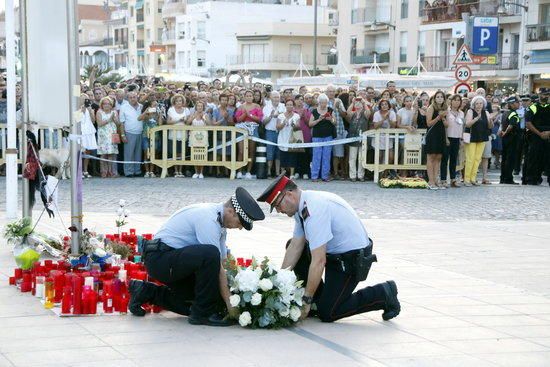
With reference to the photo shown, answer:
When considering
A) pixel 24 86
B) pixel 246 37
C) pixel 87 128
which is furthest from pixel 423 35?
pixel 24 86

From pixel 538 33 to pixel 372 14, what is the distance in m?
19.4

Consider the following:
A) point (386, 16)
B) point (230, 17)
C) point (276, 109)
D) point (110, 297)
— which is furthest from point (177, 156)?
point (230, 17)

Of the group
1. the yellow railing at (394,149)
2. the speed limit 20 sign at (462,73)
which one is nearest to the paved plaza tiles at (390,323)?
the yellow railing at (394,149)

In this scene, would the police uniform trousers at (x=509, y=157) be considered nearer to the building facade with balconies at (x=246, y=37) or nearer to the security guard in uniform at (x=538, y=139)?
the security guard in uniform at (x=538, y=139)

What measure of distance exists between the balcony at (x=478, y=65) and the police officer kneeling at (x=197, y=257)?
145ft

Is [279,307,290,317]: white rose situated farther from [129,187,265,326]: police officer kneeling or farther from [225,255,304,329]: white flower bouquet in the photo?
[129,187,265,326]: police officer kneeling

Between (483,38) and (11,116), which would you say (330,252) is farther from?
(483,38)

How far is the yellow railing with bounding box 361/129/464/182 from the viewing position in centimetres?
2050

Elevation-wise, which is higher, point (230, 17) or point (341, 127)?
point (230, 17)

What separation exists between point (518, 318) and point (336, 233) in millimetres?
1763

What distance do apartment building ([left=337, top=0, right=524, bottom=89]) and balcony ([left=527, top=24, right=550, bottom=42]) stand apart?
1035 mm

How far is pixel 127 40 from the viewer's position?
117375 millimetres

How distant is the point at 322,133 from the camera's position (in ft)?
67.7

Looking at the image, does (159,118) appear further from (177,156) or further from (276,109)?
(276,109)
